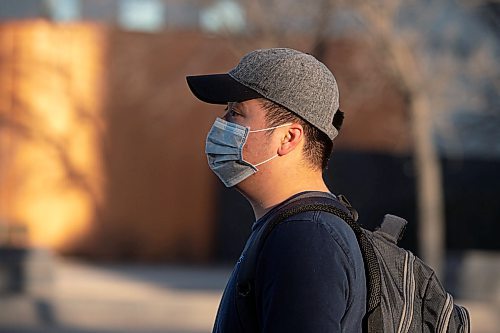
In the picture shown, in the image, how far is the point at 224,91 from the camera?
2492 millimetres

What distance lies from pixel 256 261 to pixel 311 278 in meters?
0.17

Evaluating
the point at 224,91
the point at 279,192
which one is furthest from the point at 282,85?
the point at 279,192

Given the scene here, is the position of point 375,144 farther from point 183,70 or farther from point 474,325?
point 474,325

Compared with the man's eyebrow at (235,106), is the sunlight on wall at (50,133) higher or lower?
lower

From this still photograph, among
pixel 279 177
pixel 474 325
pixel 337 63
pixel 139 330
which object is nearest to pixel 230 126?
pixel 279 177

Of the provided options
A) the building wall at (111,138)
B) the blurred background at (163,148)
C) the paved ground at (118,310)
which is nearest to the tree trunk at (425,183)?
the paved ground at (118,310)

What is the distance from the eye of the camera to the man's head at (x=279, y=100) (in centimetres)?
248

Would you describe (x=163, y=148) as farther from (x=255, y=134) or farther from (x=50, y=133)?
(x=255, y=134)

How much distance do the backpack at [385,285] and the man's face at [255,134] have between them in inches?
5.7

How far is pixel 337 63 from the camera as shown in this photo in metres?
21.3

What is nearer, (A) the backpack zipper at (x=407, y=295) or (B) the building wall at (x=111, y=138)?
(A) the backpack zipper at (x=407, y=295)

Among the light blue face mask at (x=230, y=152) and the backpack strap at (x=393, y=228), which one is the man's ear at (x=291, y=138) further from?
the backpack strap at (x=393, y=228)

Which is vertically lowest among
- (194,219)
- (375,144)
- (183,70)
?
(194,219)

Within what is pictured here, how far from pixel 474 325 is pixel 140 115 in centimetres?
1057
